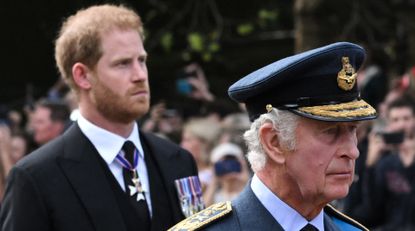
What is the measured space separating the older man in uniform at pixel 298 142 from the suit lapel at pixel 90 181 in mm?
1156

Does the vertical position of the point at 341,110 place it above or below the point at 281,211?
above

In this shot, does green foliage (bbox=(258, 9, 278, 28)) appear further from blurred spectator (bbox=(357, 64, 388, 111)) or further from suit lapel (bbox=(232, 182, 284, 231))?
suit lapel (bbox=(232, 182, 284, 231))

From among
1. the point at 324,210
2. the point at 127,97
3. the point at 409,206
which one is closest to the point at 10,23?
the point at 409,206

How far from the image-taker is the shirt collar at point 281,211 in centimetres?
353

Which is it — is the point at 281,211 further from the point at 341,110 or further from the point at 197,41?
the point at 197,41

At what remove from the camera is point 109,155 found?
194 inches

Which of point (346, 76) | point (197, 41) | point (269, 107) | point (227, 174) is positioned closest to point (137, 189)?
point (269, 107)

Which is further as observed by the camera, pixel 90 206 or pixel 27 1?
pixel 27 1

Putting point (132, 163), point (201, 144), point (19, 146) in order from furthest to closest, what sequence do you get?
point (19, 146) → point (201, 144) → point (132, 163)

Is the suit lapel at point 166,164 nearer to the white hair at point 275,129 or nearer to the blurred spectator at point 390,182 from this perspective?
the white hair at point 275,129

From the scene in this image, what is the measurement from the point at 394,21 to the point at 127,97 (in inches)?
387

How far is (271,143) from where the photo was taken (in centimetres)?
362

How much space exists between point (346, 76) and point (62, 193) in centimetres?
163

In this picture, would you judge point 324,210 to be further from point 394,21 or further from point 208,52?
point 394,21
